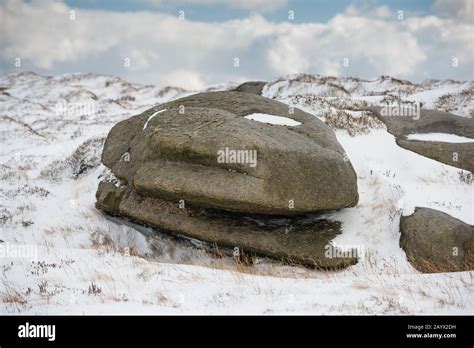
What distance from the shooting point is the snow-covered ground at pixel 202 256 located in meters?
6.67

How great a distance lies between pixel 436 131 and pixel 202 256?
34.5ft

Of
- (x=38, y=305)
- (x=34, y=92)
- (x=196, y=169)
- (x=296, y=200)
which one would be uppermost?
(x=34, y=92)

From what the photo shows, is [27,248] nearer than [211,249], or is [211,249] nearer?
[27,248]

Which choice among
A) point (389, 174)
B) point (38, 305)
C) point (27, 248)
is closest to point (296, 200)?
point (389, 174)

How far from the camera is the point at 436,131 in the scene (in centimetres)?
1611

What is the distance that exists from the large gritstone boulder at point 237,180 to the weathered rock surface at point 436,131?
3.77 meters

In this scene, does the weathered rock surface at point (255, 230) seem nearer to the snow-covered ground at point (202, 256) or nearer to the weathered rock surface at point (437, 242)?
the snow-covered ground at point (202, 256)

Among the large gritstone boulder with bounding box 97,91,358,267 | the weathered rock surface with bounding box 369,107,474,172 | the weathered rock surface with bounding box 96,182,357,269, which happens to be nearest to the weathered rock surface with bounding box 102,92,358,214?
the large gritstone boulder with bounding box 97,91,358,267

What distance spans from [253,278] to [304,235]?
3372 mm

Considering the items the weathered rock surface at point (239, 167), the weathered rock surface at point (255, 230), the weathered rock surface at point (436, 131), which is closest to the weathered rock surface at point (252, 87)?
the weathered rock surface at point (436, 131)

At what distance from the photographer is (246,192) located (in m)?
10.2

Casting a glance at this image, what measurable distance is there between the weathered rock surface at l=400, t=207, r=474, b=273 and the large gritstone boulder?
5.49ft
